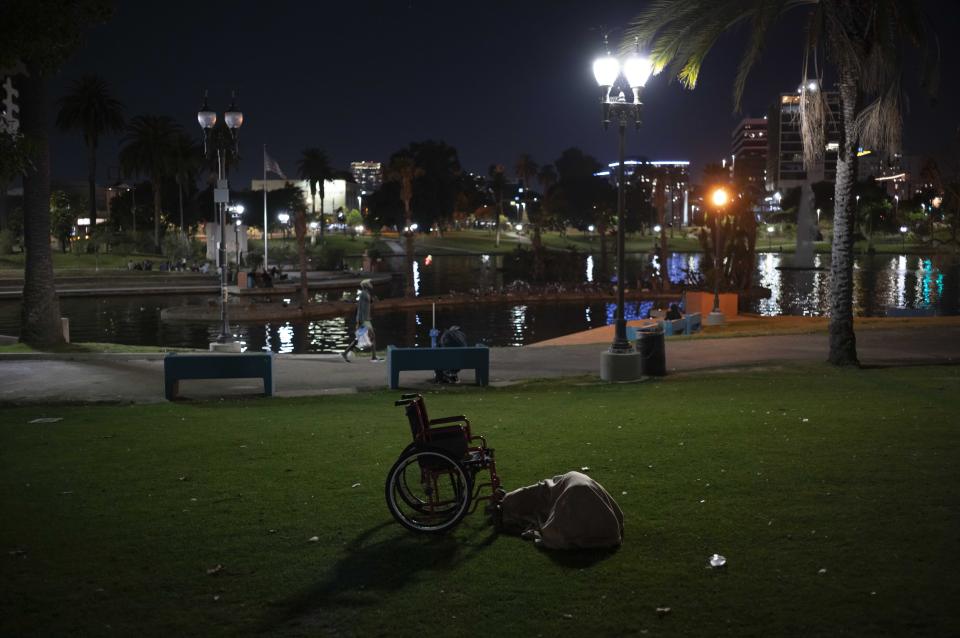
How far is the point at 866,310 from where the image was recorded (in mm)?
52219

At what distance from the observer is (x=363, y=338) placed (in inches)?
862

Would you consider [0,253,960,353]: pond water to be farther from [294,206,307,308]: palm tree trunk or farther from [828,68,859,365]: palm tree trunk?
[828,68,859,365]: palm tree trunk

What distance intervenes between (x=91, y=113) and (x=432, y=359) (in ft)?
277

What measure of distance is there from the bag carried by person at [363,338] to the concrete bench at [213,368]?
588 cm

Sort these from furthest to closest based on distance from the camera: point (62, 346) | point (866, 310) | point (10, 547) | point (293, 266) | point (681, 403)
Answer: point (293, 266), point (866, 310), point (62, 346), point (681, 403), point (10, 547)

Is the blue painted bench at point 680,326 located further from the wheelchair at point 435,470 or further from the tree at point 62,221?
the tree at point 62,221

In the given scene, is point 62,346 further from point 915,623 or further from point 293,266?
point 293,266

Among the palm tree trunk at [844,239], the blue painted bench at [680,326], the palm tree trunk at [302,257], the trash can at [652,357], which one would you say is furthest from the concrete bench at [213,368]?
the palm tree trunk at [302,257]

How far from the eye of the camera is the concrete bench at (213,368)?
15.5 m

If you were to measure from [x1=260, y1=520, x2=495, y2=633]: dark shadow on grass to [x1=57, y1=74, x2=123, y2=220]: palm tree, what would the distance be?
91114 mm

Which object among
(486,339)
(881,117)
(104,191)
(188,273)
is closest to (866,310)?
(486,339)

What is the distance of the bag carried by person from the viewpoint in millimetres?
21859

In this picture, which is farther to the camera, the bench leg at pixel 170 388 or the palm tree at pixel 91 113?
the palm tree at pixel 91 113

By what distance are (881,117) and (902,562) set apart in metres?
13.1
